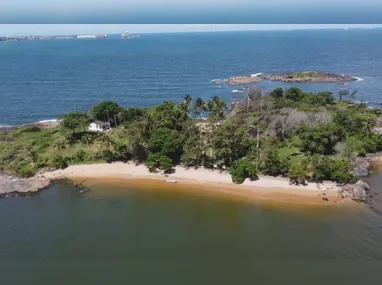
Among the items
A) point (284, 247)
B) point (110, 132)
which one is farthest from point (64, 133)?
point (284, 247)

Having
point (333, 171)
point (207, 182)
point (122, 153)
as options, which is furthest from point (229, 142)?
point (122, 153)

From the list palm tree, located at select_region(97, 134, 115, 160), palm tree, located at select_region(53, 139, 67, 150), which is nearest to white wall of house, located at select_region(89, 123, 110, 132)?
palm tree, located at select_region(53, 139, 67, 150)

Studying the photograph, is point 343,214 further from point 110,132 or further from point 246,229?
point 110,132

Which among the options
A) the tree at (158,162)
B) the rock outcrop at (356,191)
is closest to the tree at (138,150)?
the tree at (158,162)

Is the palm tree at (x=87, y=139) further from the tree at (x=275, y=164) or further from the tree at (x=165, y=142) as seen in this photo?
the tree at (x=275, y=164)

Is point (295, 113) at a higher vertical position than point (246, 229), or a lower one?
higher

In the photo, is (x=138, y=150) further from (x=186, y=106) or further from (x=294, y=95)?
(x=294, y=95)

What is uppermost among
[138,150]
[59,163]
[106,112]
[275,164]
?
[106,112]

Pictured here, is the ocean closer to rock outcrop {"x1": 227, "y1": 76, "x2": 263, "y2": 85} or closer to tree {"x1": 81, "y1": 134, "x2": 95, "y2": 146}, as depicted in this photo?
tree {"x1": 81, "y1": 134, "x2": 95, "y2": 146}
